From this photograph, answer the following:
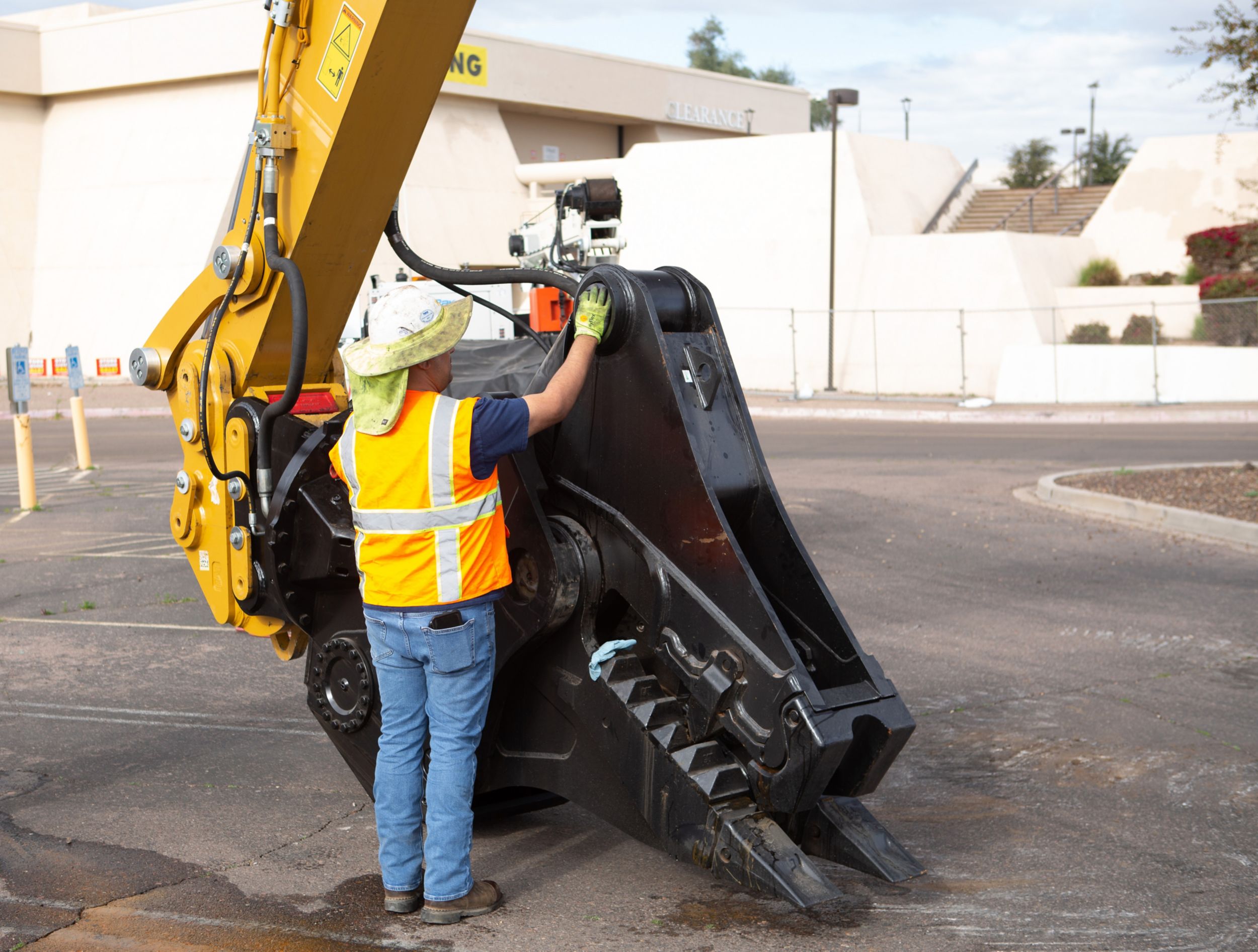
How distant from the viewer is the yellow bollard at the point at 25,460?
1268 cm

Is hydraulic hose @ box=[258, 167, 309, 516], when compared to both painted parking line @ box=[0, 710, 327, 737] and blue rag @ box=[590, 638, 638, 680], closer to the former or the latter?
blue rag @ box=[590, 638, 638, 680]

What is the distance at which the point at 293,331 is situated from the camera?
452cm

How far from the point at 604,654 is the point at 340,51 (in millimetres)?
2202

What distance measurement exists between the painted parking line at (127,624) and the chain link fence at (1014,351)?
19.2 meters

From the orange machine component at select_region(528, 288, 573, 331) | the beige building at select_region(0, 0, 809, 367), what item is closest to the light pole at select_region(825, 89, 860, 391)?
the beige building at select_region(0, 0, 809, 367)

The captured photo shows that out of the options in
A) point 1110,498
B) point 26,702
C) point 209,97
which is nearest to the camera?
point 26,702

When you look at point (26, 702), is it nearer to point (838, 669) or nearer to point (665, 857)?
point (665, 857)

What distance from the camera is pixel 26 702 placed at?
20.9 feet

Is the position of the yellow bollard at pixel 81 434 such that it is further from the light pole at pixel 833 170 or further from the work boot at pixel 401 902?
the light pole at pixel 833 170

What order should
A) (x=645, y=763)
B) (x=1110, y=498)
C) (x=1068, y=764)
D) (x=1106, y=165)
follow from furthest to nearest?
(x=1106, y=165) → (x=1110, y=498) → (x=1068, y=764) → (x=645, y=763)

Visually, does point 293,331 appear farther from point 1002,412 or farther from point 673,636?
point 1002,412

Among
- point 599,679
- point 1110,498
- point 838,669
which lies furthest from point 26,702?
A: point 1110,498

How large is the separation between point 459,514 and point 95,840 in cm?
196

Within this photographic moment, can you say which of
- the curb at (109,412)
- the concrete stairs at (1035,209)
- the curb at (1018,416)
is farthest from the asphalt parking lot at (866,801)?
the concrete stairs at (1035,209)
